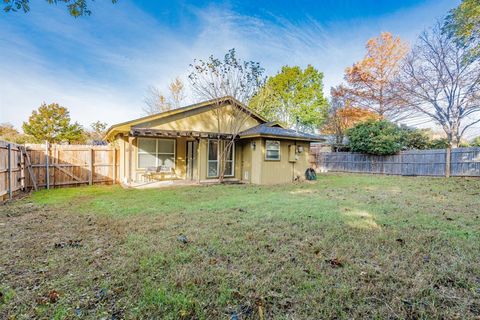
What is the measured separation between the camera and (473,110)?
15.8 m

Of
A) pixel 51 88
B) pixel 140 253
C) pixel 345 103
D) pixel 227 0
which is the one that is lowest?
pixel 140 253

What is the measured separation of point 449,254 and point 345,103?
22.8m

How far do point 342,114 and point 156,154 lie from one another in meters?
19.4

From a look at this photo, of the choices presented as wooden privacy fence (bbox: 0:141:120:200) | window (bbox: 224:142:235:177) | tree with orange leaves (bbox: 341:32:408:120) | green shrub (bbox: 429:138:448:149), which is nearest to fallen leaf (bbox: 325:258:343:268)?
window (bbox: 224:142:235:177)

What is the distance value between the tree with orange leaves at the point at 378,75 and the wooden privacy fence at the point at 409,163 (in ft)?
22.7

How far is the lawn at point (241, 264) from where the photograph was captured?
6.84ft

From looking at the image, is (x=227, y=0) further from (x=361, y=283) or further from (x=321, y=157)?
(x=321, y=157)

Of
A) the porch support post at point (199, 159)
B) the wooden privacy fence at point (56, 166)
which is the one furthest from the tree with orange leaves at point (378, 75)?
the wooden privacy fence at point (56, 166)

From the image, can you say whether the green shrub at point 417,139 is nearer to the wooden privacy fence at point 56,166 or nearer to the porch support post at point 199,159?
the porch support post at point 199,159

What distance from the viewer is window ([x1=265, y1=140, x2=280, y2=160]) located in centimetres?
1116

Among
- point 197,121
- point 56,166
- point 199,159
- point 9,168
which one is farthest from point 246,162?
point 9,168

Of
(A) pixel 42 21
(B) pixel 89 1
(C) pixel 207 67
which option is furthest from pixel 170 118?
(B) pixel 89 1

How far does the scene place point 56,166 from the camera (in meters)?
10.0

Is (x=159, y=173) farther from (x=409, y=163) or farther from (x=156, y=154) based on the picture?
(x=409, y=163)
